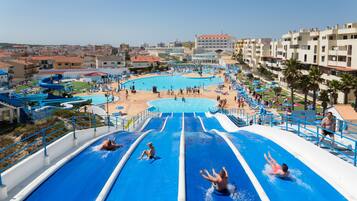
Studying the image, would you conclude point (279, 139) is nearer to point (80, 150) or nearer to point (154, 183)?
point (154, 183)

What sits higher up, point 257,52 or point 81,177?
point 257,52

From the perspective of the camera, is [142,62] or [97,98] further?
[142,62]

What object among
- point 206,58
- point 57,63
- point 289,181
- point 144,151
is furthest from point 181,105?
point 206,58

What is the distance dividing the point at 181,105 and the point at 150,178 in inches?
1469

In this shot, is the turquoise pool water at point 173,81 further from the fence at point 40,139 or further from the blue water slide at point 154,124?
the fence at point 40,139

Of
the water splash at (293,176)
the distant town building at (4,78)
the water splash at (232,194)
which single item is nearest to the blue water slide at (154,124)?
the water splash at (293,176)

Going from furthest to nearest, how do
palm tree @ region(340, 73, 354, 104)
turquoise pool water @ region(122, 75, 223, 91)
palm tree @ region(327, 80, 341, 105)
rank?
turquoise pool water @ region(122, 75, 223, 91), palm tree @ region(327, 80, 341, 105), palm tree @ region(340, 73, 354, 104)

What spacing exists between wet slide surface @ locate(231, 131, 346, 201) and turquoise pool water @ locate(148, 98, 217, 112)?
3122cm

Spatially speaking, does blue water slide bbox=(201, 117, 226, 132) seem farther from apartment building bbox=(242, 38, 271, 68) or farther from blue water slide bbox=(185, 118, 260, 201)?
apartment building bbox=(242, 38, 271, 68)

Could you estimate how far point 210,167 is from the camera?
10.2 meters

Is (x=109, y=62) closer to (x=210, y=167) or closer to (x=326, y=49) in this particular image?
(x=326, y=49)

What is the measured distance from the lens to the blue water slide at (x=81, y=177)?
8.50 meters

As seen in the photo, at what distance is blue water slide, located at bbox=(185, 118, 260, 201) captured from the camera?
27.6 ft

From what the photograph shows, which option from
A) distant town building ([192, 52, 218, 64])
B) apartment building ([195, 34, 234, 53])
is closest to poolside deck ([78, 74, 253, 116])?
distant town building ([192, 52, 218, 64])
